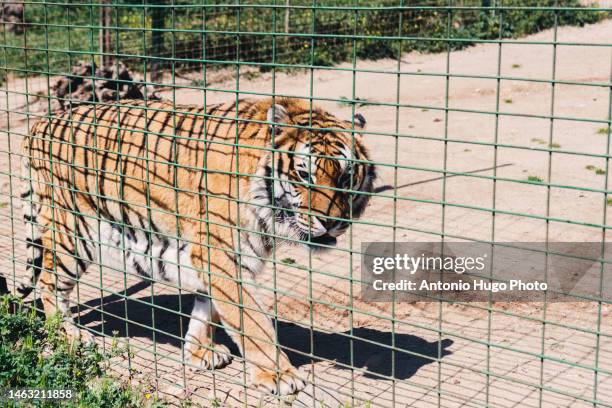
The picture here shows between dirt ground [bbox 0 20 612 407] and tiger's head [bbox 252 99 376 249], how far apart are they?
0.25 meters

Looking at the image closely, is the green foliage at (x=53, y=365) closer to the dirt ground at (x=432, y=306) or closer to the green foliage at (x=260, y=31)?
the dirt ground at (x=432, y=306)

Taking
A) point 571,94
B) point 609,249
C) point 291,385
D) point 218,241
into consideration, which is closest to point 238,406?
point 291,385

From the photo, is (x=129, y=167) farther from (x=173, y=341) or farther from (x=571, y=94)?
(x=571, y=94)

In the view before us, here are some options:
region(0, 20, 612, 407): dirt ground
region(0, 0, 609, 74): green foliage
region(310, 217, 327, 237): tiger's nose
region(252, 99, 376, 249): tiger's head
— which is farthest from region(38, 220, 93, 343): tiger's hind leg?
region(0, 0, 609, 74): green foliage

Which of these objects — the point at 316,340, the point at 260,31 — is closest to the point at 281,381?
the point at 316,340

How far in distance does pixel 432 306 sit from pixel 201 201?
5.79 ft

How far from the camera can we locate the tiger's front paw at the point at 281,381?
146 inches

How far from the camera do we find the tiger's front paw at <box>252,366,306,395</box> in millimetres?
3697

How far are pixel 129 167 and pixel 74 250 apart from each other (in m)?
0.61

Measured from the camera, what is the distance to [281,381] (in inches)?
147

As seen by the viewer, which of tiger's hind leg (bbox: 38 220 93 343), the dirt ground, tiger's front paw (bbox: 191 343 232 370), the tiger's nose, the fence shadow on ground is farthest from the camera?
tiger's hind leg (bbox: 38 220 93 343)

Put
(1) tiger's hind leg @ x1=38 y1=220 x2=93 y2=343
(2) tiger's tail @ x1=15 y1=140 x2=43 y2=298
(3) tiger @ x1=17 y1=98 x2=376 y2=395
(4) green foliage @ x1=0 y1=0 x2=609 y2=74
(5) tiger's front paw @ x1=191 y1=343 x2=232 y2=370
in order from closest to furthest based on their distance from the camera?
(3) tiger @ x1=17 y1=98 x2=376 y2=395
(5) tiger's front paw @ x1=191 y1=343 x2=232 y2=370
(1) tiger's hind leg @ x1=38 y1=220 x2=93 y2=343
(2) tiger's tail @ x1=15 y1=140 x2=43 y2=298
(4) green foliage @ x1=0 y1=0 x2=609 y2=74

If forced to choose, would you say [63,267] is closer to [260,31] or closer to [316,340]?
[316,340]

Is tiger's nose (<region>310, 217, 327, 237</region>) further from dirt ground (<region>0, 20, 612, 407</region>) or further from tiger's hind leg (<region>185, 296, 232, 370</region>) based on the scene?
tiger's hind leg (<region>185, 296, 232, 370</region>)
